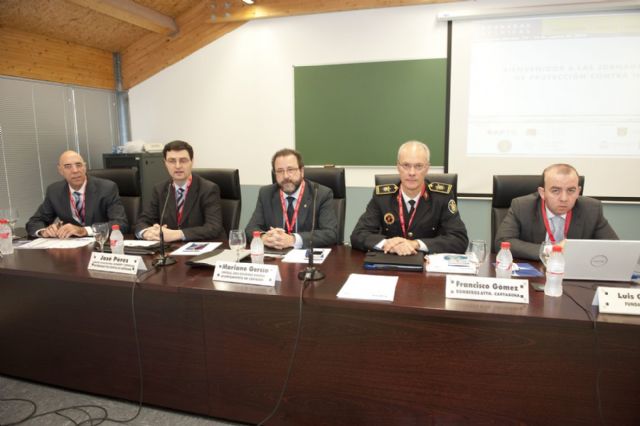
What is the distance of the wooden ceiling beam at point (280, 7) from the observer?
3756 mm

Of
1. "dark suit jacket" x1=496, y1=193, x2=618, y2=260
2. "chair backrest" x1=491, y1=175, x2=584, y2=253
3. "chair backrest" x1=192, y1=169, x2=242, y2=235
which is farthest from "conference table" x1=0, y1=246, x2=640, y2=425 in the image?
"chair backrest" x1=192, y1=169, x2=242, y2=235

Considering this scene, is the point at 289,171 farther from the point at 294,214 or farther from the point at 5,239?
the point at 5,239

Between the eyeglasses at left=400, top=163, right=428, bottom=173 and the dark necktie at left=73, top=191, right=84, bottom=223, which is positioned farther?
the dark necktie at left=73, top=191, right=84, bottom=223

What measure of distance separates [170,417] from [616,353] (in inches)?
66.5

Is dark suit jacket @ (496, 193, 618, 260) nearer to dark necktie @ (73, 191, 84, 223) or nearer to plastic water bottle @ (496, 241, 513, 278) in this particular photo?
plastic water bottle @ (496, 241, 513, 278)

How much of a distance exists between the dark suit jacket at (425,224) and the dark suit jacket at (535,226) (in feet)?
0.75

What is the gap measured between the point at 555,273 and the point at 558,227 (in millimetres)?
824

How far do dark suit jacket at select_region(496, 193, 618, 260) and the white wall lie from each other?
205cm

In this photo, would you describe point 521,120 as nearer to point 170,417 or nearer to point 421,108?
point 421,108

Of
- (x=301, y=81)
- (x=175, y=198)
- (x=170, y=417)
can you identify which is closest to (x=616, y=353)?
(x=170, y=417)

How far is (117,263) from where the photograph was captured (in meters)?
1.71

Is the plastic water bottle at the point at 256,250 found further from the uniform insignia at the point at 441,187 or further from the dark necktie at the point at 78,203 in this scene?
the dark necktie at the point at 78,203

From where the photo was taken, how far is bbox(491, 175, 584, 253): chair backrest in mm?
2328

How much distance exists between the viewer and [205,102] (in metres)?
4.43
